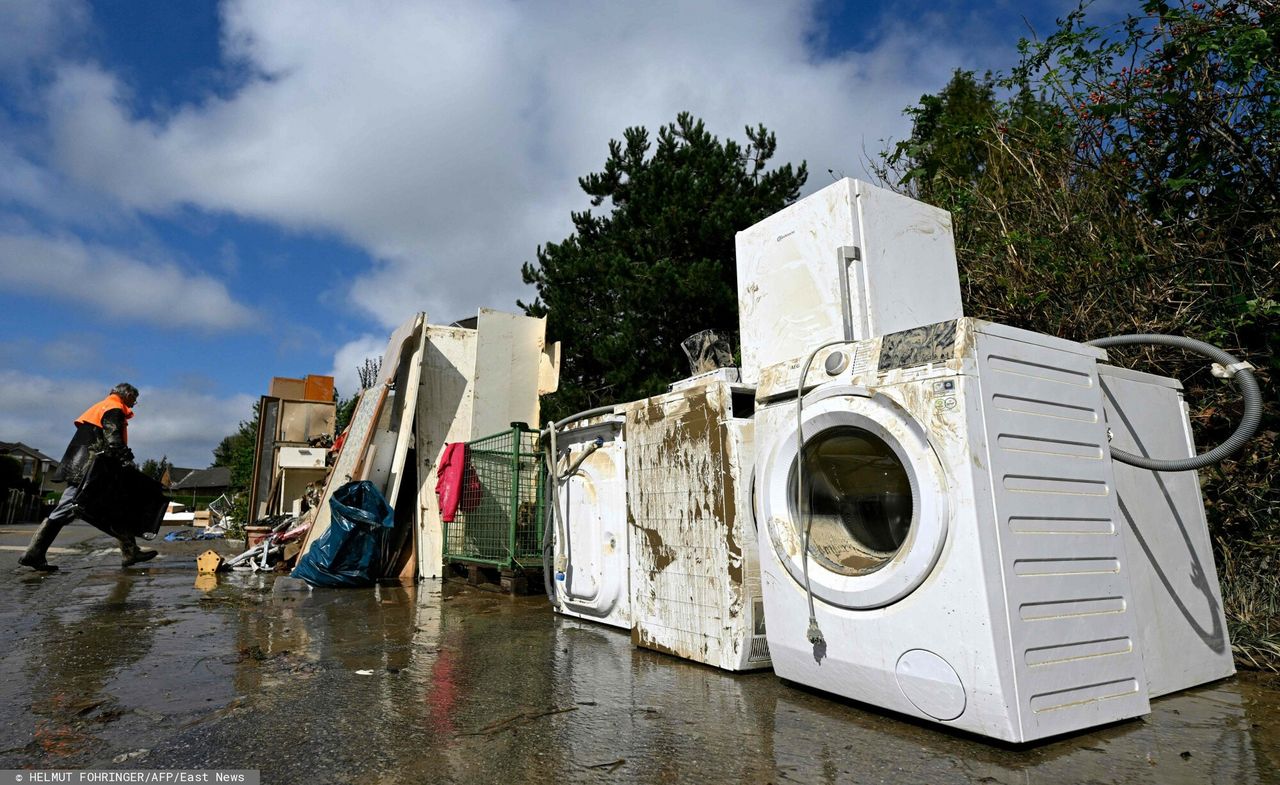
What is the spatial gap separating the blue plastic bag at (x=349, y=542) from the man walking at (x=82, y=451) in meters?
2.36

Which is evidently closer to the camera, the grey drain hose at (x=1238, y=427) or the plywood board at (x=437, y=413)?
the grey drain hose at (x=1238, y=427)

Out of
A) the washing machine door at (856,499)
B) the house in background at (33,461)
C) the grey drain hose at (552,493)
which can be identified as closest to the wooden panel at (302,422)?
the grey drain hose at (552,493)

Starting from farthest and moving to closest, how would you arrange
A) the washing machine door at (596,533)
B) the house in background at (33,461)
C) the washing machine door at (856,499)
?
the house in background at (33,461) < the washing machine door at (596,533) < the washing machine door at (856,499)

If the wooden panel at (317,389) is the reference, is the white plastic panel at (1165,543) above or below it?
below

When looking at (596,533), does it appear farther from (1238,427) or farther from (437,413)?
(437,413)

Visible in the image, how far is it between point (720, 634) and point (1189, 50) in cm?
405

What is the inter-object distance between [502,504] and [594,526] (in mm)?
2097

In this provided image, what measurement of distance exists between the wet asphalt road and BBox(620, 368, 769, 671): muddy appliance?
0.48 ft

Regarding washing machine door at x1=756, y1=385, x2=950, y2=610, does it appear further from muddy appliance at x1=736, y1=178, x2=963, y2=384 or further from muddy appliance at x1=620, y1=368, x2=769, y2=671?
muddy appliance at x1=736, y1=178, x2=963, y2=384

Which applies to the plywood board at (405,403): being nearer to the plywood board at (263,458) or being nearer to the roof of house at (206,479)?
the plywood board at (263,458)

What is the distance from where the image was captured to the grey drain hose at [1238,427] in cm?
228

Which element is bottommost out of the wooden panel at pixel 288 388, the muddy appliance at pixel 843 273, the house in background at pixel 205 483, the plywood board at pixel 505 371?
the muddy appliance at pixel 843 273

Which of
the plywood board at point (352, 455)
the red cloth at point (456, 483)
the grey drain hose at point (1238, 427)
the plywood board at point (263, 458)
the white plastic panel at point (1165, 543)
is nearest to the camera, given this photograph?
the grey drain hose at point (1238, 427)

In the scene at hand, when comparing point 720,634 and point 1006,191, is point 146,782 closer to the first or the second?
point 720,634
